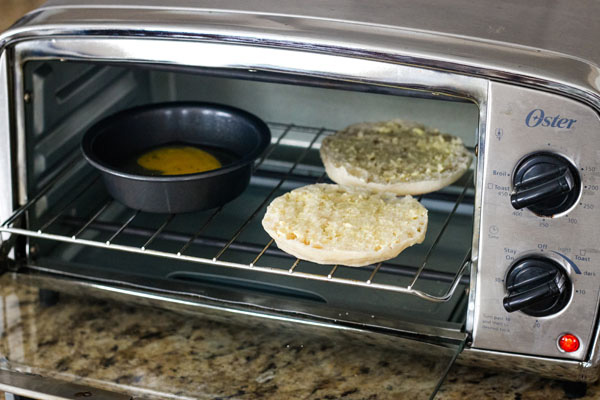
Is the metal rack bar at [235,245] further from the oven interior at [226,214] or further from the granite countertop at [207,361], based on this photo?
the granite countertop at [207,361]

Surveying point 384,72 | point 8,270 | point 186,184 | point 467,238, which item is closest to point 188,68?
point 186,184

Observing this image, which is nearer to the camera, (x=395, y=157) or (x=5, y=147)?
(x=5, y=147)

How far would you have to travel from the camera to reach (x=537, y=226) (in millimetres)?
788

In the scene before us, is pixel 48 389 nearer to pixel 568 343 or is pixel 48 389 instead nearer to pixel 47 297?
pixel 47 297

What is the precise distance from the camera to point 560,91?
743 mm

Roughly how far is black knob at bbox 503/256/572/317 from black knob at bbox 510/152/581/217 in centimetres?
7

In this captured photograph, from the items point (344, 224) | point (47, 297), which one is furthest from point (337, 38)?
point (47, 297)

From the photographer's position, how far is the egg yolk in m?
1.03

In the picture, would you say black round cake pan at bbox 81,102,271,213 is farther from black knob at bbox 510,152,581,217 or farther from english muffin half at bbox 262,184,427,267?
black knob at bbox 510,152,581,217

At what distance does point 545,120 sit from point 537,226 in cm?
12

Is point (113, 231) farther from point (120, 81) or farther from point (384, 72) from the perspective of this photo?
point (384, 72)

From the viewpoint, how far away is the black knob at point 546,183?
0.75m

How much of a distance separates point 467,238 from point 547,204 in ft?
1.07

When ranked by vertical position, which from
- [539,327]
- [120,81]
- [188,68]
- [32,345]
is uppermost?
[188,68]
